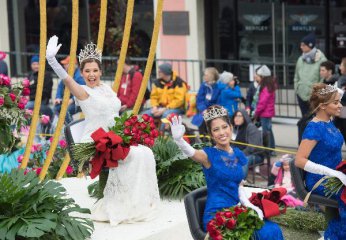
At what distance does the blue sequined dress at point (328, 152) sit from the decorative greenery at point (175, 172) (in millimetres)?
1734

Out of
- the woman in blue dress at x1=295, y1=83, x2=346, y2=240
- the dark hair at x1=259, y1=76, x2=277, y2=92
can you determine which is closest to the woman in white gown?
the woman in blue dress at x1=295, y1=83, x2=346, y2=240

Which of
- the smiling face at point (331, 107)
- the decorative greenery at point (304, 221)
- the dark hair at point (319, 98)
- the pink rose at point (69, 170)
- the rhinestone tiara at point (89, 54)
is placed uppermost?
the rhinestone tiara at point (89, 54)

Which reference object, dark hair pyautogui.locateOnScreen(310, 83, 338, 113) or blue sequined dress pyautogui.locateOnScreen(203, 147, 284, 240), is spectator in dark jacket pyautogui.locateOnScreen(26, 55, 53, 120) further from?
blue sequined dress pyautogui.locateOnScreen(203, 147, 284, 240)

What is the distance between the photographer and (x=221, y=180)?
27.6 feet

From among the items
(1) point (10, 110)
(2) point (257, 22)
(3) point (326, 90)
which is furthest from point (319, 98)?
(2) point (257, 22)

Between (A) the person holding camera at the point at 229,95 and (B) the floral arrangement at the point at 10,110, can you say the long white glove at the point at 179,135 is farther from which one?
(A) the person holding camera at the point at 229,95

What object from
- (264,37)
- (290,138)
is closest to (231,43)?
(264,37)

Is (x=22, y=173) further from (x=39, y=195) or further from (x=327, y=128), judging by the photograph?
(x=327, y=128)

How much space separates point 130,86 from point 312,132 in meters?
6.57

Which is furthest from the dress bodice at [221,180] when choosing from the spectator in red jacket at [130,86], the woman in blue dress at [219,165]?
the spectator in red jacket at [130,86]

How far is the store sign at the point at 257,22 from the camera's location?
18641mm

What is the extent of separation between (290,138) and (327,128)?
683 cm

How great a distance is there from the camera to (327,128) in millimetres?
9055

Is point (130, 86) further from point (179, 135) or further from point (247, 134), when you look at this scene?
point (179, 135)
